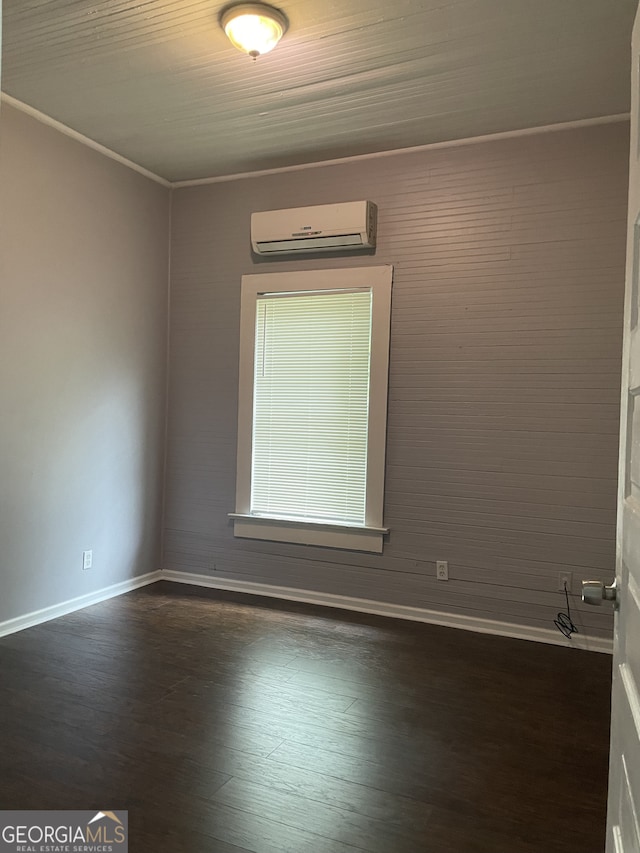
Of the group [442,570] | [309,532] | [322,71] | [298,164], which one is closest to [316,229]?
[298,164]

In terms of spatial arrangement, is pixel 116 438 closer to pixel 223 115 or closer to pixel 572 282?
pixel 223 115

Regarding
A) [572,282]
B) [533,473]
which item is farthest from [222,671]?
[572,282]

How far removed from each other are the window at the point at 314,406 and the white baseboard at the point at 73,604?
2.57 ft

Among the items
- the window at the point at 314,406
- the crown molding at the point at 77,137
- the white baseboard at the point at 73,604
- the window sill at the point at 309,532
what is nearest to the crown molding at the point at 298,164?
the crown molding at the point at 77,137

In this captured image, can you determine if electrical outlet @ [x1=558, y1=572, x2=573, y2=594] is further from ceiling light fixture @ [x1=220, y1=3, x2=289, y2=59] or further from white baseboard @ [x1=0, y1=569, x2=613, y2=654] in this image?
ceiling light fixture @ [x1=220, y1=3, x2=289, y2=59]

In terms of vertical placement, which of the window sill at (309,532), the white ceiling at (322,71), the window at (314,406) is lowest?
the window sill at (309,532)

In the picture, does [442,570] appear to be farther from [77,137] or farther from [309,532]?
[77,137]

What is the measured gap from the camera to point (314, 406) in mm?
4223

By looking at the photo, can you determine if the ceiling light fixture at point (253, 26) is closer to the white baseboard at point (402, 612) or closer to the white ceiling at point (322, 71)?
the white ceiling at point (322, 71)

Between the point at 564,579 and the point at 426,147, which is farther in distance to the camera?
the point at 426,147

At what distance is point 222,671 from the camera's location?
3.06m

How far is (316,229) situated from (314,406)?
115 centimetres

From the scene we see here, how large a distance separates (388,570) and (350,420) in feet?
3.27

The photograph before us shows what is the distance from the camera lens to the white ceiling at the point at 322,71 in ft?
8.48
